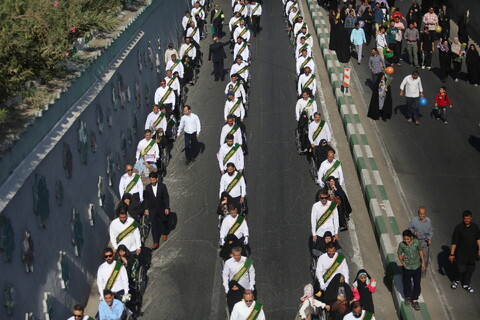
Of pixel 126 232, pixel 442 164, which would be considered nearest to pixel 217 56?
pixel 442 164

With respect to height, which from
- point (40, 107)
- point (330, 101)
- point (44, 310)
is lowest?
point (44, 310)

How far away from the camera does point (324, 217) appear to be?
16.1 meters

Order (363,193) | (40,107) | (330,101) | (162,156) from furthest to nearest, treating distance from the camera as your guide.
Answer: (330,101) → (162,156) → (363,193) → (40,107)

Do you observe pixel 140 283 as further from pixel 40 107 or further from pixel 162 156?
pixel 162 156

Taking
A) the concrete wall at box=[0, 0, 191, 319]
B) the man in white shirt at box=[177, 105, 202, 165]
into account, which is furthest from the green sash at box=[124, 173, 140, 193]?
the man in white shirt at box=[177, 105, 202, 165]

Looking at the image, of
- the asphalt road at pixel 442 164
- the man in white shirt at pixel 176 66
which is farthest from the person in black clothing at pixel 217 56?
the asphalt road at pixel 442 164

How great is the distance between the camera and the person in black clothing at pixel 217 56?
89.2 feet

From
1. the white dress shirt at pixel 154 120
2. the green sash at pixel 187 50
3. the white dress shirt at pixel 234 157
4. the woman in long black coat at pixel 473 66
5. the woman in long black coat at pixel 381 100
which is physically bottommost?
the white dress shirt at pixel 234 157

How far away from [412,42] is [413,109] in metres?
5.32

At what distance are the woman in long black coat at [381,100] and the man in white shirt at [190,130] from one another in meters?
5.33

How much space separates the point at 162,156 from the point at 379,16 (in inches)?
532

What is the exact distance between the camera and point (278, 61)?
30266 mm

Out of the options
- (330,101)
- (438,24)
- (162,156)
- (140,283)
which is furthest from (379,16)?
(140,283)

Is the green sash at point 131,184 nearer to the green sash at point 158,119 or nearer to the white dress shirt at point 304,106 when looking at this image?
the green sash at point 158,119
